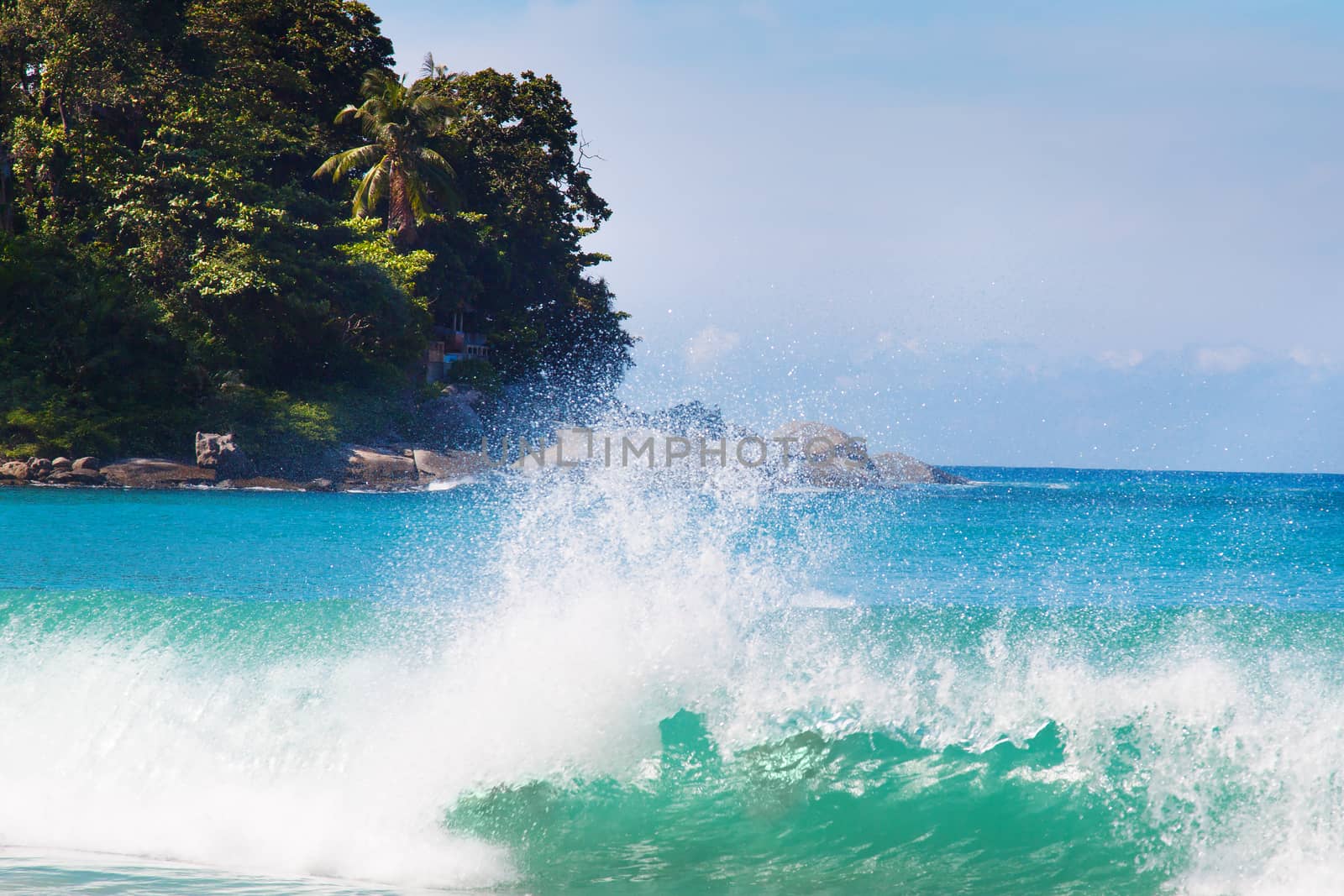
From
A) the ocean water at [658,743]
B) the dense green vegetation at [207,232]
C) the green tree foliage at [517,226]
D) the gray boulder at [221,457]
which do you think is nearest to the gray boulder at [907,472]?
the green tree foliage at [517,226]

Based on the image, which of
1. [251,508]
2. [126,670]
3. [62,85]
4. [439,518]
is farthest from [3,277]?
[126,670]

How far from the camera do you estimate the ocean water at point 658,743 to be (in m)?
5.47

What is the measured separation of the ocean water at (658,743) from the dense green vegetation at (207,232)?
25604 millimetres

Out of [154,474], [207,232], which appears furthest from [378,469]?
[207,232]

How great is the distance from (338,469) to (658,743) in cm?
2855

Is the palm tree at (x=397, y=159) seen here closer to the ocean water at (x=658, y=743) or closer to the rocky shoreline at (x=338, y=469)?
the rocky shoreline at (x=338, y=469)

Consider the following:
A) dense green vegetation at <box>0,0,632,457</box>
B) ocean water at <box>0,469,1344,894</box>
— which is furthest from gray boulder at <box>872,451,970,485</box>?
ocean water at <box>0,469,1344,894</box>

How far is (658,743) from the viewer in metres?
6.25

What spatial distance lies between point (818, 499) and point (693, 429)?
6378 millimetres

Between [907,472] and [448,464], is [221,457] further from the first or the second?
[907,472]

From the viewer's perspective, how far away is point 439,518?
75.2 feet

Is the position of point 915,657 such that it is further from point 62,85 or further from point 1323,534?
point 62,85

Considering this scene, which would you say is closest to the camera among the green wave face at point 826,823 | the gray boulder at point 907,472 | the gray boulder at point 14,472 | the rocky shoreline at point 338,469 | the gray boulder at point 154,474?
the green wave face at point 826,823

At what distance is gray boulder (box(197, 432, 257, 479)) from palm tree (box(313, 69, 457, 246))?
11669 mm
